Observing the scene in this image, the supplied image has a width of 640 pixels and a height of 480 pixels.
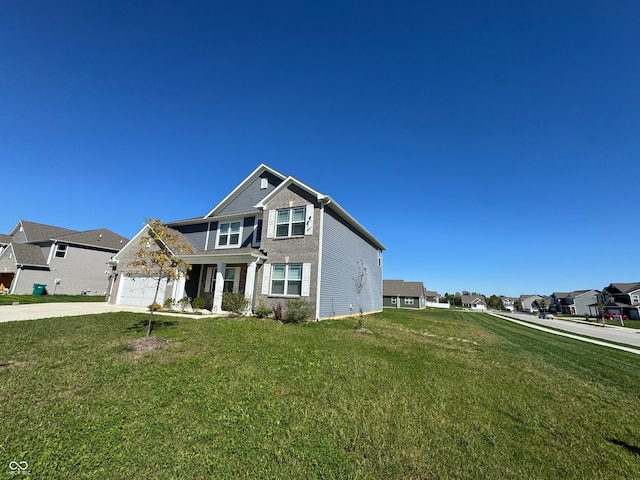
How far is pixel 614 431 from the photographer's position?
166 inches

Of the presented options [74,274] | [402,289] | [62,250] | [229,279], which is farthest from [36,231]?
[402,289]

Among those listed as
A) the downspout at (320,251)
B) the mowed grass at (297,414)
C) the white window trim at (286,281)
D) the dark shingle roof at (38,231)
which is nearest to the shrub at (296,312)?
the downspout at (320,251)

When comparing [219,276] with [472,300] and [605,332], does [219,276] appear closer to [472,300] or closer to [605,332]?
[605,332]

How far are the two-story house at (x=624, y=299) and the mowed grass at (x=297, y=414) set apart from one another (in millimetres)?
66464

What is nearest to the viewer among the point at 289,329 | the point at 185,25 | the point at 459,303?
the point at 289,329

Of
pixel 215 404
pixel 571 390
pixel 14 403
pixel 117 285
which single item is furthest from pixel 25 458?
pixel 117 285

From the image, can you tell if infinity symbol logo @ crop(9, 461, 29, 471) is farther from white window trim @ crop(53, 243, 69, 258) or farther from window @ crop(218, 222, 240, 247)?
white window trim @ crop(53, 243, 69, 258)

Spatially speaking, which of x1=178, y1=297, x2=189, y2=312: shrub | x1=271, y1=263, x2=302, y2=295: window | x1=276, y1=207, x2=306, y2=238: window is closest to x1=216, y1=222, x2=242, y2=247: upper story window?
x1=276, y1=207, x2=306, y2=238: window

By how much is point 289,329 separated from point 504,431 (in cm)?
756

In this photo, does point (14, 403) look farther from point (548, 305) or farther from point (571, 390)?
point (548, 305)

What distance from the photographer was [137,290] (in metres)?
18.0

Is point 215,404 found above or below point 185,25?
below

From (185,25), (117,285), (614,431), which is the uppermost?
(185,25)

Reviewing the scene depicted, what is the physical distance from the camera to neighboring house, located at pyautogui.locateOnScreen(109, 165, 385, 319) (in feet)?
46.3
